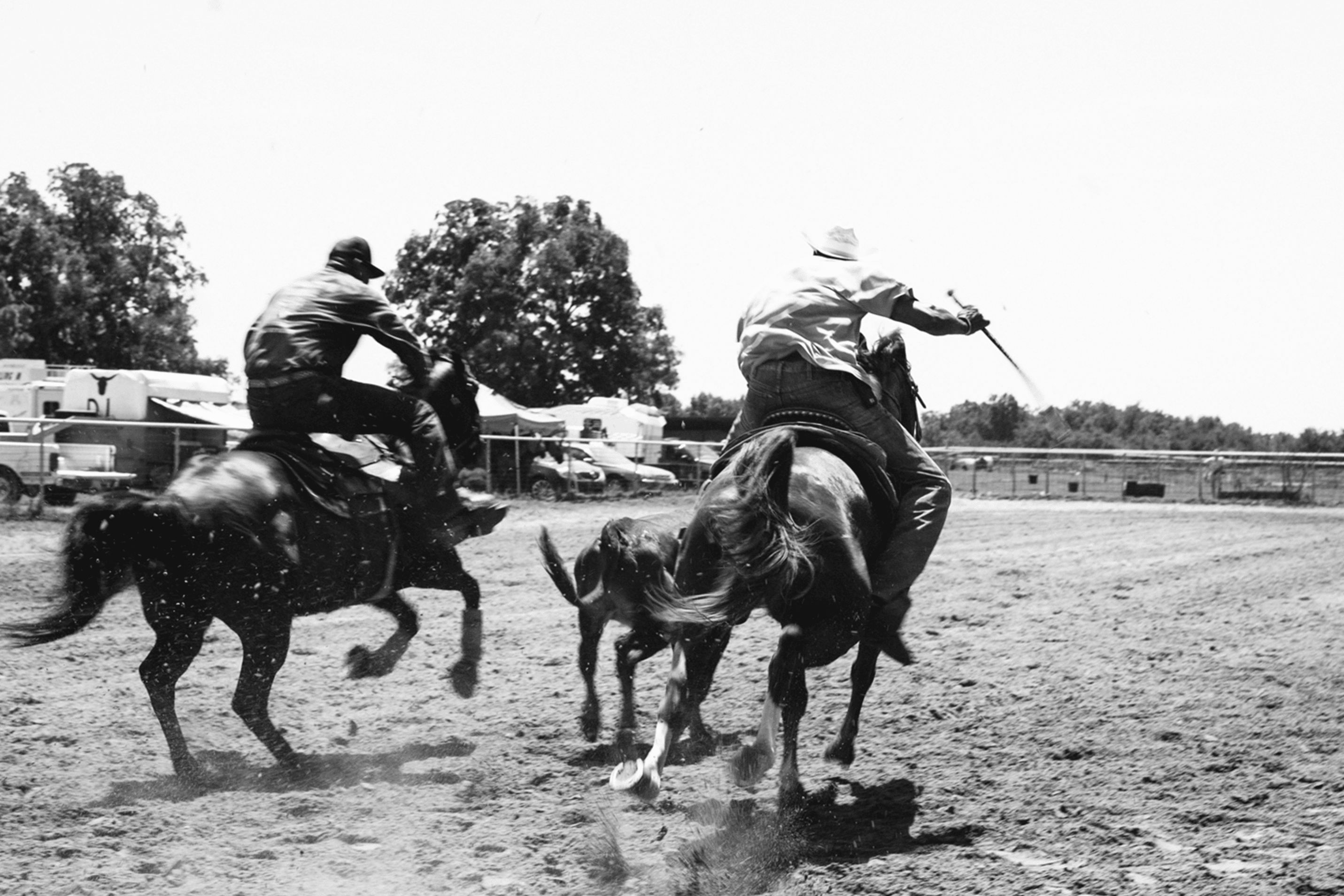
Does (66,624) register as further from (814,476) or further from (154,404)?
(154,404)

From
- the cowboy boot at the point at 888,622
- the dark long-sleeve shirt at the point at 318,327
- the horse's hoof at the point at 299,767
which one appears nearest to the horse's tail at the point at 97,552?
the dark long-sleeve shirt at the point at 318,327

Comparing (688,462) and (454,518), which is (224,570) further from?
(688,462)

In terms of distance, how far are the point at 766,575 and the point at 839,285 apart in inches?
59.8

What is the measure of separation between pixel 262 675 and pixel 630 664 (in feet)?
5.48

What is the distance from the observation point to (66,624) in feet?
15.0

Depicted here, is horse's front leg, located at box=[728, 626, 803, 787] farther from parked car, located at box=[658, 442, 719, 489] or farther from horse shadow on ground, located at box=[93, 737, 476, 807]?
parked car, located at box=[658, 442, 719, 489]

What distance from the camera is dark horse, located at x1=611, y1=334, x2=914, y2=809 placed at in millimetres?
4105

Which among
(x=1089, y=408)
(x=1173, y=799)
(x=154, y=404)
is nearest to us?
(x=1173, y=799)

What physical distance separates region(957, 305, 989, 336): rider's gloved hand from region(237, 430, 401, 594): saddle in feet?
9.26

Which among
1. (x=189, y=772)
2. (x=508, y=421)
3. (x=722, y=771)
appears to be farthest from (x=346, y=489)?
(x=508, y=421)

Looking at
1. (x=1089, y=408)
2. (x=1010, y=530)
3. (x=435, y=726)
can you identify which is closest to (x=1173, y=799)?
(x=435, y=726)

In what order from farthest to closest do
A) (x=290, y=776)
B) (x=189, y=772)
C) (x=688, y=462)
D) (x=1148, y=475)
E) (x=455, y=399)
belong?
(x=1148, y=475), (x=688, y=462), (x=455, y=399), (x=290, y=776), (x=189, y=772)

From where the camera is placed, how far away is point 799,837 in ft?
13.5

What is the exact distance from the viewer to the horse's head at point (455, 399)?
564 cm
